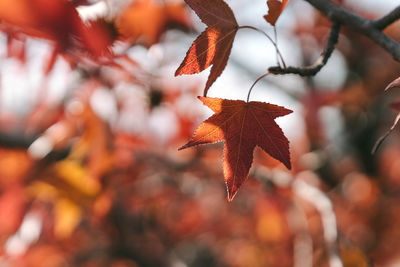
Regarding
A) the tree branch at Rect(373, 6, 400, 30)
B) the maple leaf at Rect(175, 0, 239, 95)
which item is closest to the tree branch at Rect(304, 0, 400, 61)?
the tree branch at Rect(373, 6, 400, 30)

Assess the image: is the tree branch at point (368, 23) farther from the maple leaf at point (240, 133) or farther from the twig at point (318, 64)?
the maple leaf at point (240, 133)

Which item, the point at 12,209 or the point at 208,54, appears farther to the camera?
the point at 12,209

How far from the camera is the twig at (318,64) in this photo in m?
0.46

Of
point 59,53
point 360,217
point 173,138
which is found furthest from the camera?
point 360,217

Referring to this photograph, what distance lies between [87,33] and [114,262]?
5.29 feet

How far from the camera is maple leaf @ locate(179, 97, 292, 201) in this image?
1.51 feet

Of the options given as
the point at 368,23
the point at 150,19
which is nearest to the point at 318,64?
the point at 368,23

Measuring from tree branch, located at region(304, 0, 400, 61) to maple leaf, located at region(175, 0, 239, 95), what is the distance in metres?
0.15

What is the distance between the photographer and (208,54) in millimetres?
449

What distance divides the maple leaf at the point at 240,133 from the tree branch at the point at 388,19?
7.6 inches

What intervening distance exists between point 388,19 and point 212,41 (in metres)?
0.26

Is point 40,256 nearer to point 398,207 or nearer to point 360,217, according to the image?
point 360,217

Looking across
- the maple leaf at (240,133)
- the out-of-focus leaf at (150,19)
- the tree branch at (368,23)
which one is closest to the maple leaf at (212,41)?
the maple leaf at (240,133)

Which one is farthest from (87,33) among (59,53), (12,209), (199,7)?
(12,209)
